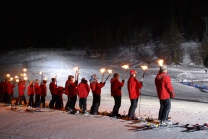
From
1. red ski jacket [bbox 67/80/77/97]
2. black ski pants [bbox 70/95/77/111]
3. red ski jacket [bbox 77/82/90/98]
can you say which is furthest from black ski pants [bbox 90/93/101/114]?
red ski jacket [bbox 67/80/77/97]

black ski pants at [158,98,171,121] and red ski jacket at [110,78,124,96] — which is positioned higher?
red ski jacket at [110,78,124,96]

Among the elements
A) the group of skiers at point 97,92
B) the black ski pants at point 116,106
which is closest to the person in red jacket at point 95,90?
the group of skiers at point 97,92

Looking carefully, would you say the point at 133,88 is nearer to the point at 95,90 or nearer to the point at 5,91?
the point at 95,90

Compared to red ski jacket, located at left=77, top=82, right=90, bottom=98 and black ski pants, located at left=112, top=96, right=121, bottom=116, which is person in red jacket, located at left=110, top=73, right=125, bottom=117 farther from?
red ski jacket, located at left=77, top=82, right=90, bottom=98

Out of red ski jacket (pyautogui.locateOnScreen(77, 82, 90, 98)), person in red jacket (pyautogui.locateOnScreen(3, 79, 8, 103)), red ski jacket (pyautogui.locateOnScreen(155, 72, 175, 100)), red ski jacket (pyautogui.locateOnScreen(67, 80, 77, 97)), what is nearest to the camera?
red ski jacket (pyautogui.locateOnScreen(155, 72, 175, 100))

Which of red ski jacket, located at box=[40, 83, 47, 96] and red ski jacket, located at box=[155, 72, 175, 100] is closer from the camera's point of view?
red ski jacket, located at box=[155, 72, 175, 100]

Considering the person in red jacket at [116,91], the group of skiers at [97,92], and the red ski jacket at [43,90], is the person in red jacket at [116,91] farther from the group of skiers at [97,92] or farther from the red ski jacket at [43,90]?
the red ski jacket at [43,90]

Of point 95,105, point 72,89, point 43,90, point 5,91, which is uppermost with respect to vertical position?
point 72,89

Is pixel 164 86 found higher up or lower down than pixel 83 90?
higher up

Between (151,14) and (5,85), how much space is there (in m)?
98.4

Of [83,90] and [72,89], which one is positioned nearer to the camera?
[83,90]

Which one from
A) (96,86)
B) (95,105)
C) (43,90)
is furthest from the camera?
(43,90)

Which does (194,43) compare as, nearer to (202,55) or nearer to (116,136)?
(202,55)

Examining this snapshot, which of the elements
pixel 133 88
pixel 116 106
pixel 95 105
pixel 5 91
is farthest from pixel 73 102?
pixel 5 91
